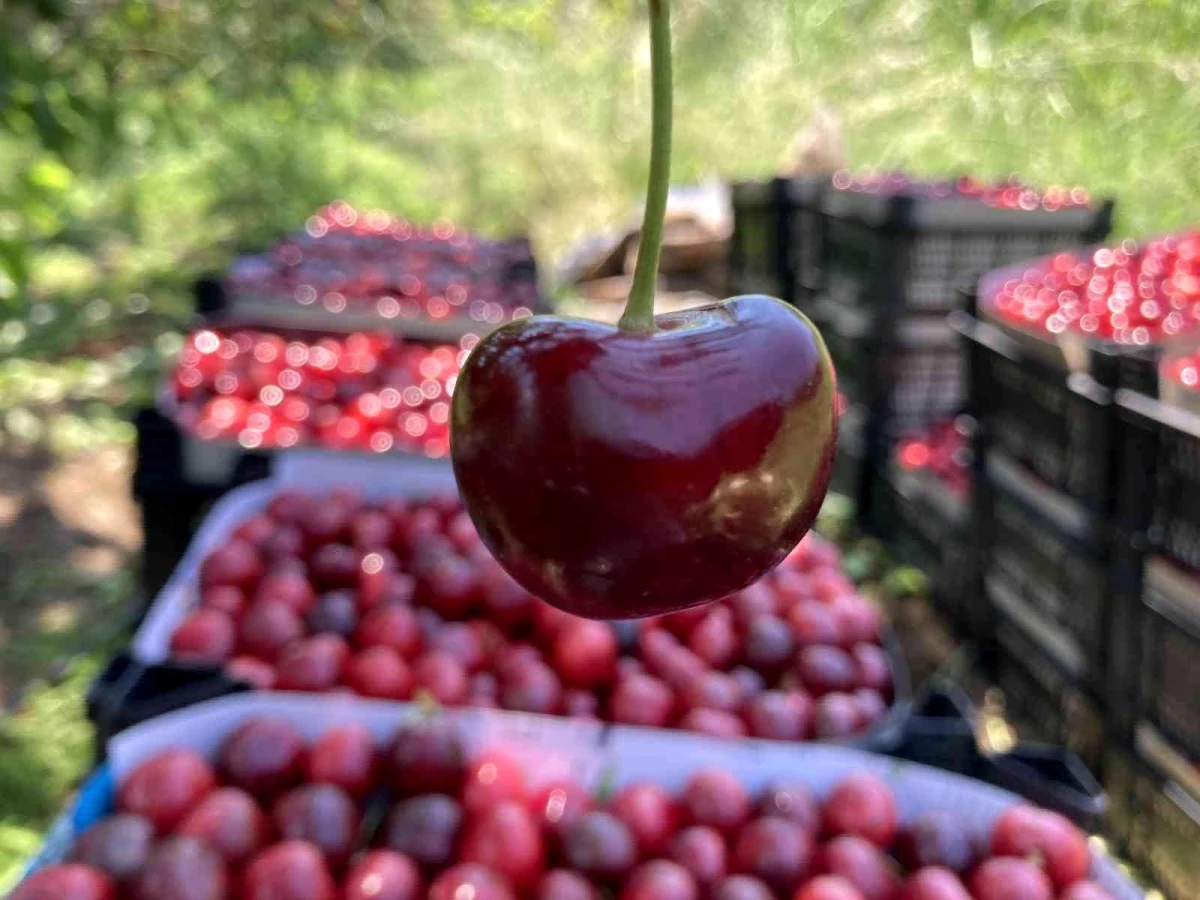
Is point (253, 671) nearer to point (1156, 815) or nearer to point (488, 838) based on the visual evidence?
point (488, 838)

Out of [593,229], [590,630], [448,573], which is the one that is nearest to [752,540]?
[590,630]

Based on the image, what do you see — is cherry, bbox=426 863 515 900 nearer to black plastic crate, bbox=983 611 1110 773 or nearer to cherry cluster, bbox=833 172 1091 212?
black plastic crate, bbox=983 611 1110 773

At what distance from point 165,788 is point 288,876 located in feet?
0.79

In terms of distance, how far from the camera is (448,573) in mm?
1795

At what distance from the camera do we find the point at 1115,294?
259cm

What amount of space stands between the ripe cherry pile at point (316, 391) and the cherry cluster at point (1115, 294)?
153 centimetres

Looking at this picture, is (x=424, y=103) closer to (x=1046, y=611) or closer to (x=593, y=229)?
(x=593, y=229)

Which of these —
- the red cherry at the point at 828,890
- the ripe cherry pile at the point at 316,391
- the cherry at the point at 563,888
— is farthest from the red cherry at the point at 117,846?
the ripe cherry pile at the point at 316,391

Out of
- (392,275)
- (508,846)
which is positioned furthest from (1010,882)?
(392,275)

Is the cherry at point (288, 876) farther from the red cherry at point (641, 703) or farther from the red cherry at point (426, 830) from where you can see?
the red cherry at point (641, 703)

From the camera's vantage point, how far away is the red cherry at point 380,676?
1.55 metres

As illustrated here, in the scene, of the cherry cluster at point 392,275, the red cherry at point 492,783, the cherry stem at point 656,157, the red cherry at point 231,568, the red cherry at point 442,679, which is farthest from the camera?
the cherry cluster at point 392,275

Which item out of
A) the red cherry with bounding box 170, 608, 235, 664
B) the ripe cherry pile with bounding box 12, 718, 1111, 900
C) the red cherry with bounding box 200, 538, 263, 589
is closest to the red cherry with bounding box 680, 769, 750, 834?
the ripe cherry pile with bounding box 12, 718, 1111, 900

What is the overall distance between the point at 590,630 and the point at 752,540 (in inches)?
50.4
